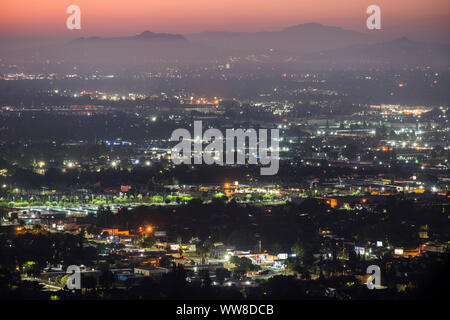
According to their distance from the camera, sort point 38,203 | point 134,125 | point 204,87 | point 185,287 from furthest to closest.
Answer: point 204,87, point 134,125, point 38,203, point 185,287

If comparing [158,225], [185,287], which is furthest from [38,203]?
[185,287]

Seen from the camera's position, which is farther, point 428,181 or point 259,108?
point 259,108

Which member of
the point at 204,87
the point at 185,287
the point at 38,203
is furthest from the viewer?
the point at 204,87

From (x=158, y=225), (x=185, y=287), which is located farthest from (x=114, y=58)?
(x=185, y=287)

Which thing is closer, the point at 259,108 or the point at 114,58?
the point at 259,108

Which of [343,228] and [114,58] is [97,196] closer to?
[343,228]

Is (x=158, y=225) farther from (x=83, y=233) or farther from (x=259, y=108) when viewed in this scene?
(x=259, y=108)

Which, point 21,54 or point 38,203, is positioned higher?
point 21,54
